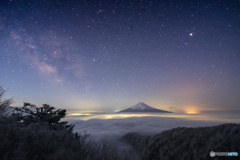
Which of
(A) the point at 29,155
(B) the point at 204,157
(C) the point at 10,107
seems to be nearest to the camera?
(A) the point at 29,155

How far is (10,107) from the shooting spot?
743cm

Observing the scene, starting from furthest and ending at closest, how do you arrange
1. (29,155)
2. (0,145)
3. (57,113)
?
(57,113)
(29,155)
(0,145)

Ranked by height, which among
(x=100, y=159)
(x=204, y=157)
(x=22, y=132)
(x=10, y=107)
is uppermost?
(x=10, y=107)

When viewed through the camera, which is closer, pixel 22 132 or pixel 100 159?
pixel 100 159

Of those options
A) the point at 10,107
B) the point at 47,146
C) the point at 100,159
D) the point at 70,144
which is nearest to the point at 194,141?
the point at 100,159

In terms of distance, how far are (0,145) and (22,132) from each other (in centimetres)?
211

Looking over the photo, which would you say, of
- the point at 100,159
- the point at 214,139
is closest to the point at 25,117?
the point at 100,159

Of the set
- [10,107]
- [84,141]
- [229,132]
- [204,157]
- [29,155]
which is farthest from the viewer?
[10,107]

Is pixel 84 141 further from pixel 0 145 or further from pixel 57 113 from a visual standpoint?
pixel 57 113

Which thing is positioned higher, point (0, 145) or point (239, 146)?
point (0, 145)

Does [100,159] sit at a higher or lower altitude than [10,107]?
lower

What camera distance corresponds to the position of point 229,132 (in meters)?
6.48

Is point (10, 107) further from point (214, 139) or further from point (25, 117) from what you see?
point (214, 139)

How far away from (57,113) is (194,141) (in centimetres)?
1522
